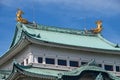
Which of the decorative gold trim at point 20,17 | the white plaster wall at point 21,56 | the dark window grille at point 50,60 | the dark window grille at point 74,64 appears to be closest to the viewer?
the dark window grille at point 50,60

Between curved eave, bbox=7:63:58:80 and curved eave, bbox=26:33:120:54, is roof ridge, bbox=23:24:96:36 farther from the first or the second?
curved eave, bbox=7:63:58:80

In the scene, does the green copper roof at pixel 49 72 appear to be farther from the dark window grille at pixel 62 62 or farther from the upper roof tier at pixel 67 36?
the upper roof tier at pixel 67 36

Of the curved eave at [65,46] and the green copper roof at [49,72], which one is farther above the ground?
the curved eave at [65,46]

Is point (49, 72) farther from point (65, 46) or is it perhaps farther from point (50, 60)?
point (65, 46)

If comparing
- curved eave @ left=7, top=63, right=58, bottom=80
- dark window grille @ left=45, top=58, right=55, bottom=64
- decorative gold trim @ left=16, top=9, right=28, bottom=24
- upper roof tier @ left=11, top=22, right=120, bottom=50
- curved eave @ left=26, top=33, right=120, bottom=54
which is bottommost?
curved eave @ left=7, top=63, right=58, bottom=80

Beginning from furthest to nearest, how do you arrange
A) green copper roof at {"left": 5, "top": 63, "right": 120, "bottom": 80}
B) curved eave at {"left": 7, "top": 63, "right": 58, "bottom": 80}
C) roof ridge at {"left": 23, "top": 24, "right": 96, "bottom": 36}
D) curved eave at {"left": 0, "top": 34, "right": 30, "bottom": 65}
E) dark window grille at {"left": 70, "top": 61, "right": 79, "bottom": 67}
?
roof ridge at {"left": 23, "top": 24, "right": 96, "bottom": 36}
dark window grille at {"left": 70, "top": 61, "right": 79, "bottom": 67}
curved eave at {"left": 0, "top": 34, "right": 30, "bottom": 65}
curved eave at {"left": 7, "top": 63, "right": 58, "bottom": 80}
green copper roof at {"left": 5, "top": 63, "right": 120, "bottom": 80}

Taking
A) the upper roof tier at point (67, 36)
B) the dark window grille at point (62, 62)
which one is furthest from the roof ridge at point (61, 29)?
the dark window grille at point (62, 62)

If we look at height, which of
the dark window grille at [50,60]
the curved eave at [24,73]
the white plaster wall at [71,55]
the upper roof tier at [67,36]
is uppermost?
the upper roof tier at [67,36]

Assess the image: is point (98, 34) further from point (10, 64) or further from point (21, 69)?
point (21, 69)

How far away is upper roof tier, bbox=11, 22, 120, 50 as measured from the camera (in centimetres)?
4516

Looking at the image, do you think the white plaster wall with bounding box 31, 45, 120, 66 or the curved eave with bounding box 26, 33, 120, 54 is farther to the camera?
the white plaster wall with bounding box 31, 45, 120, 66

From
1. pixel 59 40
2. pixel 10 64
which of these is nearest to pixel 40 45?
pixel 59 40

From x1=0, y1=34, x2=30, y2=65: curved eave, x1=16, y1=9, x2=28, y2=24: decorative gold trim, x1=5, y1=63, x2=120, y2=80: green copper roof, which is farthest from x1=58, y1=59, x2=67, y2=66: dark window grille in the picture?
→ x1=16, y1=9, x2=28, y2=24: decorative gold trim

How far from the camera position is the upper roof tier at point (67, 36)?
45156mm
